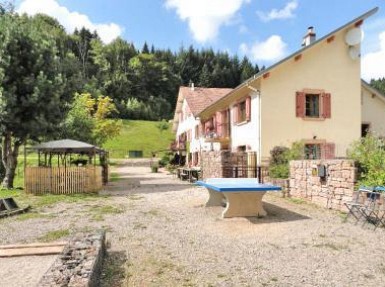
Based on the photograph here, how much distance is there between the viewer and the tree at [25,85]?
16.6 m

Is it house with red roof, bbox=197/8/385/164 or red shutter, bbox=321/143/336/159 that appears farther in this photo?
red shutter, bbox=321/143/336/159

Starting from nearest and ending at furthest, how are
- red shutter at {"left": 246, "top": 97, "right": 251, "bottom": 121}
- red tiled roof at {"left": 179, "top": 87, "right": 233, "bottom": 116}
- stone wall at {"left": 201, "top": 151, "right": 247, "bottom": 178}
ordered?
stone wall at {"left": 201, "top": 151, "right": 247, "bottom": 178} < red shutter at {"left": 246, "top": 97, "right": 251, "bottom": 121} < red tiled roof at {"left": 179, "top": 87, "right": 233, "bottom": 116}

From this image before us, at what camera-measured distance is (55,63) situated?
61.4 feet

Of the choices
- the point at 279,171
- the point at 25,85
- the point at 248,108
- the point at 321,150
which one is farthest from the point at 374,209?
the point at 25,85

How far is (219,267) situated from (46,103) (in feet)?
44.4

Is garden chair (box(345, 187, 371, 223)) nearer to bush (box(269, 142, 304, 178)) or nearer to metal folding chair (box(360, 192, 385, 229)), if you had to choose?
metal folding chair (box(360, 192, 385, 229))

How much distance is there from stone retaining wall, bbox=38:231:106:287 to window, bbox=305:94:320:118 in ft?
51.9

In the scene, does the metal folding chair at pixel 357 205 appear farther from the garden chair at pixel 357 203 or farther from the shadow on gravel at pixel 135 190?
the shadow on gravel at pixel 135 190

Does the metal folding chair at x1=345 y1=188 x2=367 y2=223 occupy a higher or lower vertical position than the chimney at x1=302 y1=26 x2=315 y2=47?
lower

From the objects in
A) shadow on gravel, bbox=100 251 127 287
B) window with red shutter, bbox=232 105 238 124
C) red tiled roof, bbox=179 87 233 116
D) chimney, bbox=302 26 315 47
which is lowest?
shadow on gravel, bbox=100 251 127 287

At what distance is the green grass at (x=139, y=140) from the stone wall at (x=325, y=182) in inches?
1577

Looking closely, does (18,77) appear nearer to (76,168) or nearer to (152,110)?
(76,168)

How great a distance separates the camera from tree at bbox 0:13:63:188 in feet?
54.3

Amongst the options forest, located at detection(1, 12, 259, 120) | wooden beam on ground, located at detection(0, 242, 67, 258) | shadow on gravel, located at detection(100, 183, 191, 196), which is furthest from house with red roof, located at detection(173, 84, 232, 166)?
forest, located at detection(1, 12, 259, 120)
